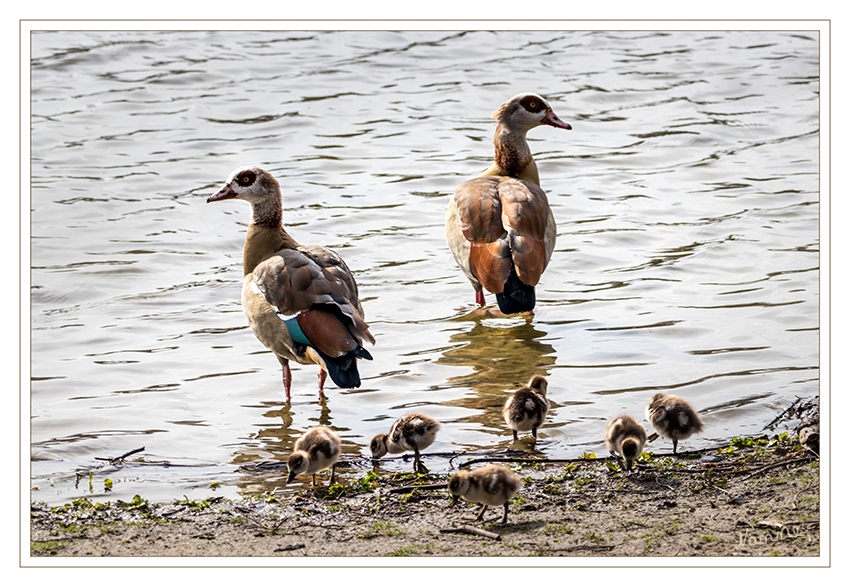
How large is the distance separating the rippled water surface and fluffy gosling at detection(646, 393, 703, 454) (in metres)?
0.25

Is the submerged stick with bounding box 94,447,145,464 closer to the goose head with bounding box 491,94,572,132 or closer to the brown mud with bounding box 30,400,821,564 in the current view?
the brown mud with bounding box 30,400,821,564

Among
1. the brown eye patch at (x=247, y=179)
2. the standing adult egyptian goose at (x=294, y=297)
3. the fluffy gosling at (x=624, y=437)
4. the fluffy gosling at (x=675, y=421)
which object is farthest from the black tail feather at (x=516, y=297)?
the fluffy gosling at (x=624, y=437)

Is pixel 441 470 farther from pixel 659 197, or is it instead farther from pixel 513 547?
pixel 659 197

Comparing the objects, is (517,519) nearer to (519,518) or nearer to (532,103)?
(519,518)

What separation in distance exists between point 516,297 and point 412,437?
260 cm

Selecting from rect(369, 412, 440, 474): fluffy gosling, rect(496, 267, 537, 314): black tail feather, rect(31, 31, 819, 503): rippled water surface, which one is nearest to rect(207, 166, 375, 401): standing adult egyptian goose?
rect(31, 31, 819, 503): rippled water surface

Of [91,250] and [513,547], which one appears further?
[91,250]

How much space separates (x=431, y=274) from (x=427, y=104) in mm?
6607

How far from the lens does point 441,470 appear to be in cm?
588

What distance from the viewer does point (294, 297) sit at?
22.7ft

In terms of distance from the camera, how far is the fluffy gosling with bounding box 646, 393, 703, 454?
596 cm

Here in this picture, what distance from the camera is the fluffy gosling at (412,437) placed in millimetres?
5777

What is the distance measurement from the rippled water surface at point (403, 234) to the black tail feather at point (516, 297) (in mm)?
360
